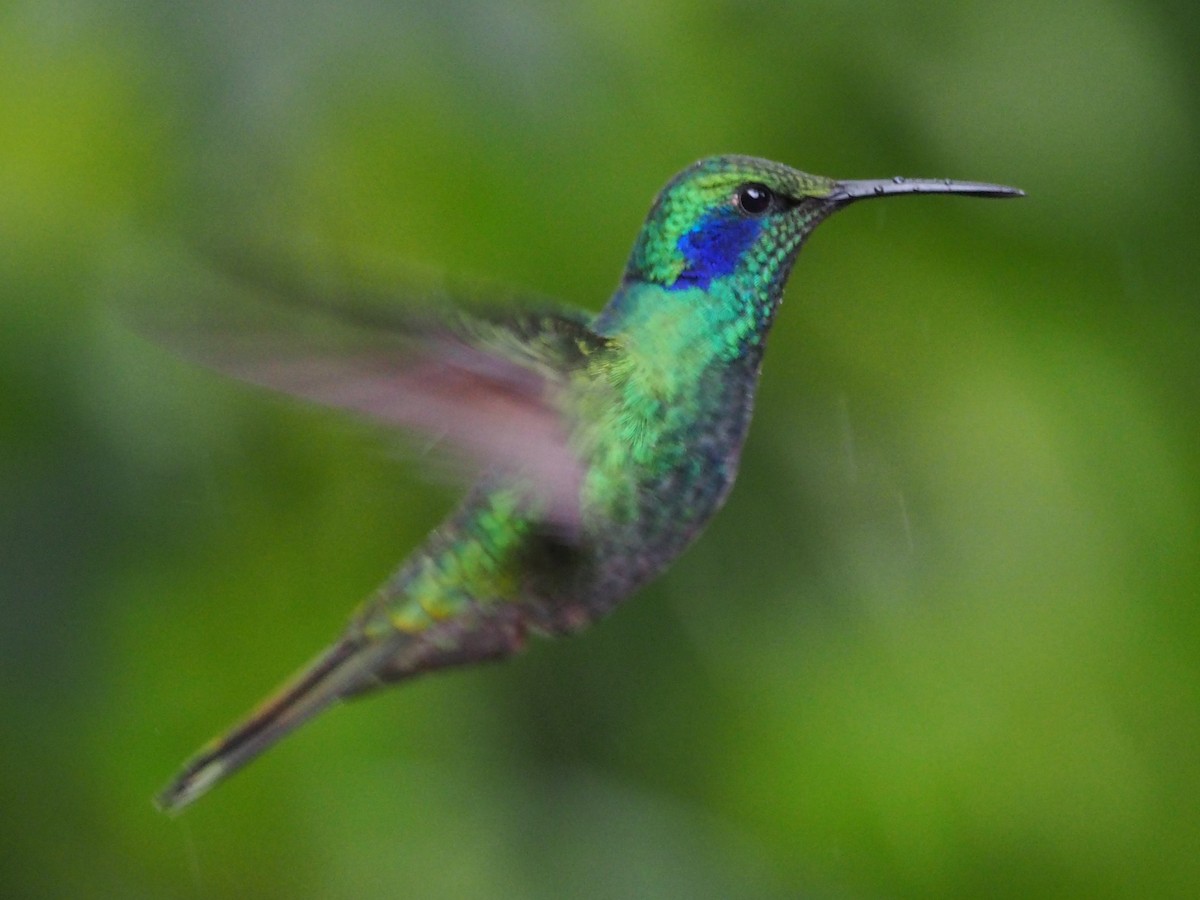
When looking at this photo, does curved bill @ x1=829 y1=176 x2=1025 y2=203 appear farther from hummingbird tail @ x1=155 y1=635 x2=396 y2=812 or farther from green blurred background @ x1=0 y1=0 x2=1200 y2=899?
green blurred background @ x1=0 y1=0 x2=1200 y2=899

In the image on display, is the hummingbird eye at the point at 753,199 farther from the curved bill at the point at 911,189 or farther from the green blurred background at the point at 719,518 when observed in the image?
the green blurred background at the point at 719,518

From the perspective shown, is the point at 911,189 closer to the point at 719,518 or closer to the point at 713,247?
the point at 713,247

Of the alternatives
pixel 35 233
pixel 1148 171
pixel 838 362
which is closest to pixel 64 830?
pixel 35 233

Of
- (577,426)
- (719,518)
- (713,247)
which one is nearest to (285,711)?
(577,426)

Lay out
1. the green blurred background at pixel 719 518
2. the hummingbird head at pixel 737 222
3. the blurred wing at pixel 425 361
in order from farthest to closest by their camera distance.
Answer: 1. the green blurred background at pixel 719 518
2. the hummingbird head at pixel 737 222
3. the blurred wing at pixel 425 361

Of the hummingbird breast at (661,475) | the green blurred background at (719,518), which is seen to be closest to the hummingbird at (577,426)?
the hummingbird breast at (661,475)
